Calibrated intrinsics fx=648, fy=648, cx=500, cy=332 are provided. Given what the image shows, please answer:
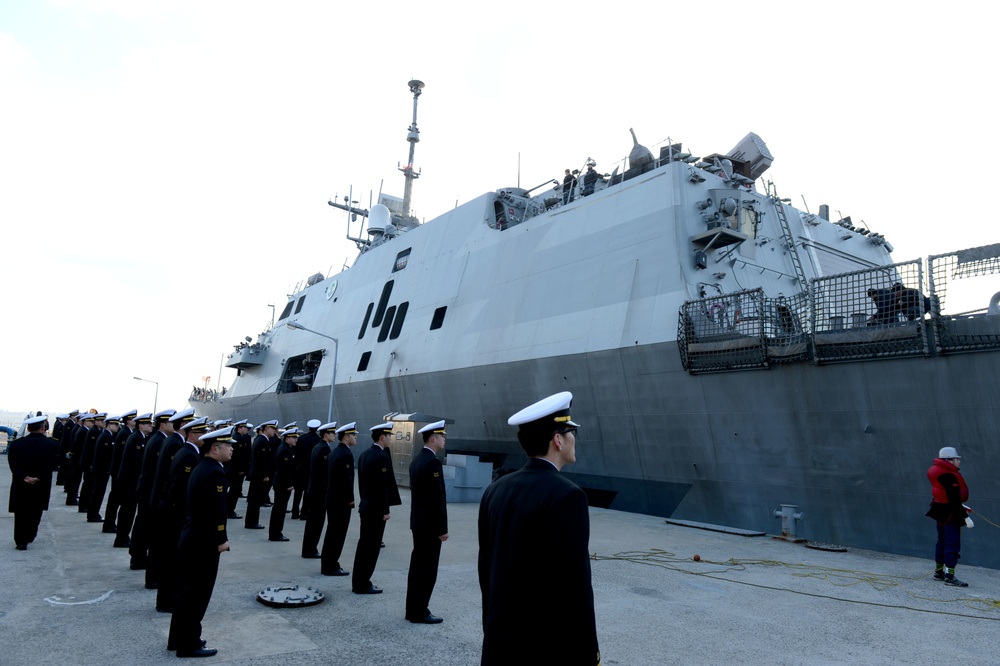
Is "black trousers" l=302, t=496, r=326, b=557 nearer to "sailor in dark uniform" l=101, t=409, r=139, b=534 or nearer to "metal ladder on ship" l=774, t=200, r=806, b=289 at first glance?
"sailor in dark uniform" l=101, t=409, r=139, b=534

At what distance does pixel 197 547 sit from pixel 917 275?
9453mm

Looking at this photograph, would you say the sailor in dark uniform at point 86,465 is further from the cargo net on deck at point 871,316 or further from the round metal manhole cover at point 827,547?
the cargo net on deck at point 871,316

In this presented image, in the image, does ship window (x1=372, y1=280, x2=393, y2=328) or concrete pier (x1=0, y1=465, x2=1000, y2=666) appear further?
ship window (x1=372, y1=280, x2=393, y2=328)

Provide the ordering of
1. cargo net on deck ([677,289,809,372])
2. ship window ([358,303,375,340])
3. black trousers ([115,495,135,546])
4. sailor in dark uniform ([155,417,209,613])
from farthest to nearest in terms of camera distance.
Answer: ship window ([358,303,375,340]) → cargo net on deck ([677,289,809,372]) → black trousers ([115,495,135,546]) → sailor in dark uniform ([155,417,209,613])

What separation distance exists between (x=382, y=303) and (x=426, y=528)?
15773 mm

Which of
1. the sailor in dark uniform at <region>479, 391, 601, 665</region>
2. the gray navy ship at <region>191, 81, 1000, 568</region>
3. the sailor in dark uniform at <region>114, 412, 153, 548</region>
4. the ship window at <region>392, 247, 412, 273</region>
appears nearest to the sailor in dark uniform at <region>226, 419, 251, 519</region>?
the sailor in dark uniform at <region>114, 412, 153, 548</region>

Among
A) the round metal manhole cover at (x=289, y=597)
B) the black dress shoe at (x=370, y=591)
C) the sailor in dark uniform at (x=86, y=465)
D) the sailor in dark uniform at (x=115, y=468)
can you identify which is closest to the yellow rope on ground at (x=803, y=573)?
the black dress shoe at (x=370, y=591)

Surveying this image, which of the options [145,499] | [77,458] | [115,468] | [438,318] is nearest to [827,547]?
[145,499]

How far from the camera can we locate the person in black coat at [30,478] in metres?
7.95

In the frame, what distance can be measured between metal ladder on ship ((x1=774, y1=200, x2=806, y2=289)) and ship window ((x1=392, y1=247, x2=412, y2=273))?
1108cm

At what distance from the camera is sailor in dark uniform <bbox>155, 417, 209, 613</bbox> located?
18.0 feet

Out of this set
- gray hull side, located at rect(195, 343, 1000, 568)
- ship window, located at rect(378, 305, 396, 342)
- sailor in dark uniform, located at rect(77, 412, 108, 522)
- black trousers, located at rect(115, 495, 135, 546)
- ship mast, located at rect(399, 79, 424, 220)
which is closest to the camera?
black trousers, located at rect(115, 495, 135, 546)

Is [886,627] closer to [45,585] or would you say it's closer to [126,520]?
[45,585]

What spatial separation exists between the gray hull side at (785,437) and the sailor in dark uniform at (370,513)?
6275mm
